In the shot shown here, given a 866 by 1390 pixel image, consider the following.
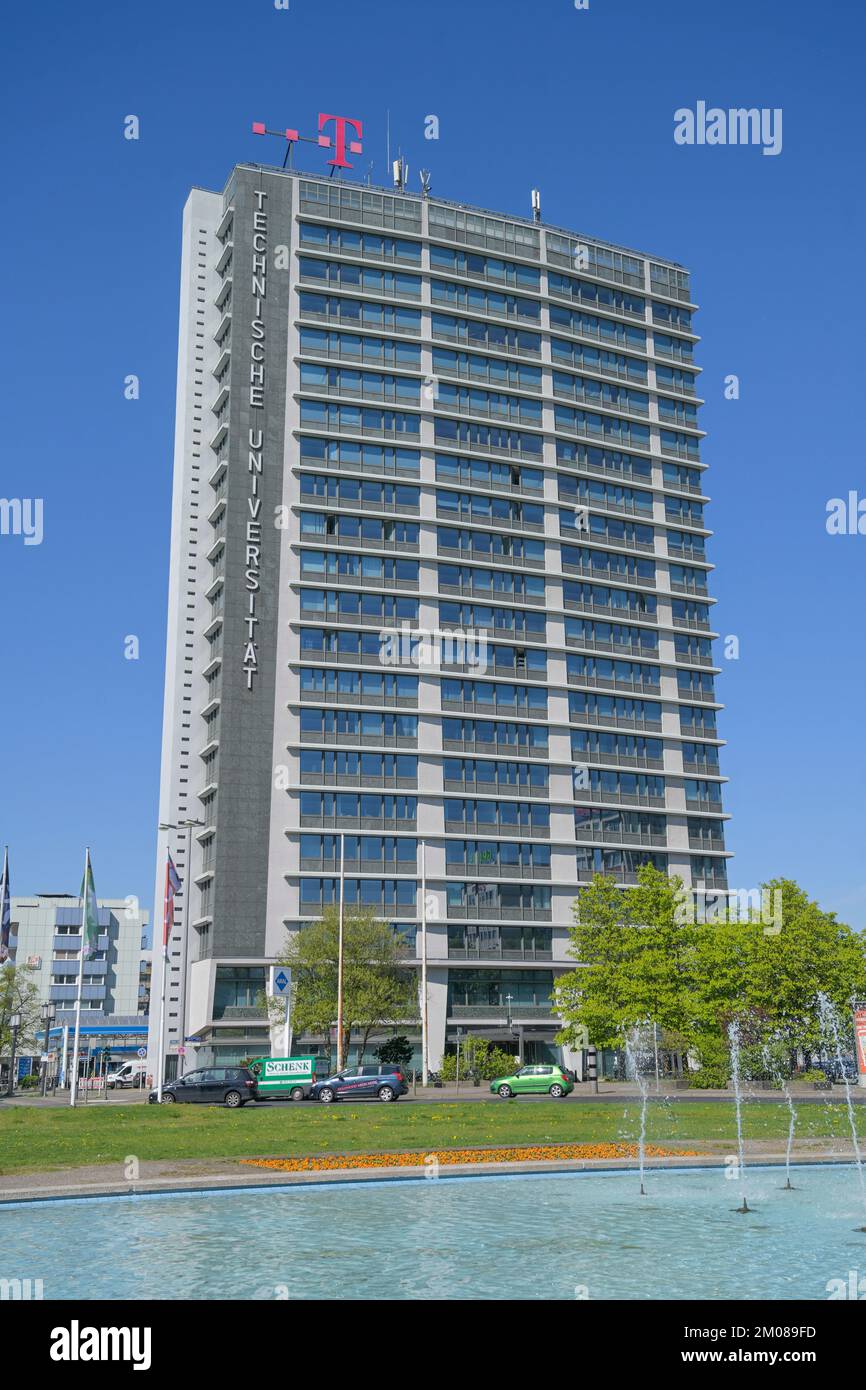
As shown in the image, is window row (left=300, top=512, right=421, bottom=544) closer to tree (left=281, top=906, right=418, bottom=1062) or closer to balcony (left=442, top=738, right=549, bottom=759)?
balcony (left=442, top=738, right=549, bottom=759)

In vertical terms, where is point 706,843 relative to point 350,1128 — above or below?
above

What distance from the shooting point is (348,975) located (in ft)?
244

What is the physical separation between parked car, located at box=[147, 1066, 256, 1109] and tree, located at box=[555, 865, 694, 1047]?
22.6 m

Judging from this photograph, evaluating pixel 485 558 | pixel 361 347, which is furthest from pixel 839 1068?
pixel 361 347

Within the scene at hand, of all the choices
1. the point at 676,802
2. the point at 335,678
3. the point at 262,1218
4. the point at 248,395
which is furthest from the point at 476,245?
the point at 262,1218

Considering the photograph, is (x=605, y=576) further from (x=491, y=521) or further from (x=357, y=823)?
(x=357, y=823)

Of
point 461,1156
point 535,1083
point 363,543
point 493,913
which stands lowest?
point 535,1083

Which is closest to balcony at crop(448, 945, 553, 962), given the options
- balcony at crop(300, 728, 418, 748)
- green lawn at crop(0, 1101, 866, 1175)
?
balcony at crop(300, 728, 418, 748)

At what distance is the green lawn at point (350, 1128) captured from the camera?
28.7 m

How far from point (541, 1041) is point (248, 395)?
49.3m

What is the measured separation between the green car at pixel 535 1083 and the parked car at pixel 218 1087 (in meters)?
12.6

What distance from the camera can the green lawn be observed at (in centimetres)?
2867

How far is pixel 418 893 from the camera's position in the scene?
8406 cm

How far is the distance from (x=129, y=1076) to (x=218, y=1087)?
54.8 meters
